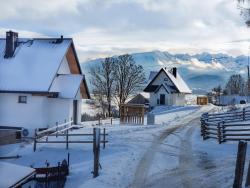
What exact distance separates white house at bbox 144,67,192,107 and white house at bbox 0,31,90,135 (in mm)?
29035

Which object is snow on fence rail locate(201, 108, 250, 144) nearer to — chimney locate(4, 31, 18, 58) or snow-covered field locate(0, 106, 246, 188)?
snow-covered field locate(0, 106, 246, 188)

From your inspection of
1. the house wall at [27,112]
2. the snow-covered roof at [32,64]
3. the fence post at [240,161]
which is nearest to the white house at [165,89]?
the snow-covered roof at [32,64]

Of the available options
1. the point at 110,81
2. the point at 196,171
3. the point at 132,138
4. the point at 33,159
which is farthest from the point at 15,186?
the point at 110,81

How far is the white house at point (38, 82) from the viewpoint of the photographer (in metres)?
31.5

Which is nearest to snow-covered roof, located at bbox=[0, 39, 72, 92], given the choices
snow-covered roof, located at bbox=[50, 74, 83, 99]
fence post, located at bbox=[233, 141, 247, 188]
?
snow-covered roof, located at bbox=[50, 74, 83, 99]

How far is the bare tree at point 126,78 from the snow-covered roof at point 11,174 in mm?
48200

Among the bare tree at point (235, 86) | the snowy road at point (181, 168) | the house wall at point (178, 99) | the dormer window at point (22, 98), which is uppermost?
the bare tree at point (235, 86)

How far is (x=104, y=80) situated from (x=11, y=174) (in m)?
50.8

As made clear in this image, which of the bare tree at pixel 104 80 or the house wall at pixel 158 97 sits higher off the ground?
the bare tree at pixel 104 80

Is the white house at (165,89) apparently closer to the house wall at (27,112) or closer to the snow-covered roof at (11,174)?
the house wall at (27,112)

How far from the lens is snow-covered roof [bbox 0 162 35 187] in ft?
31.2

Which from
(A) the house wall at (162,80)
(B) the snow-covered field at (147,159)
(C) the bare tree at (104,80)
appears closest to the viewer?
(B) the snow-covered field at (147,159)

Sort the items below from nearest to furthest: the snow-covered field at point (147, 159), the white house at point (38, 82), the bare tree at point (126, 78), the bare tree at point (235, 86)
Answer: the snow-covered field at point (147, 159) → the white house at point (38, 82) → the bare tree at point (126, 78) → the bare tree at point (235, 86)

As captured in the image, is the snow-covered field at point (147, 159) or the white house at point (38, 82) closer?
the snow-covered field at point (147, 159)
